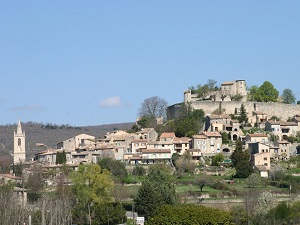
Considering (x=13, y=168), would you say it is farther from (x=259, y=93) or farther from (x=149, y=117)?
(x=259, y=93)

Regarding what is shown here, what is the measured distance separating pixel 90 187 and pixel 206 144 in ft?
75.5

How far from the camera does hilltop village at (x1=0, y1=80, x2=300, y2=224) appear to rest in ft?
244

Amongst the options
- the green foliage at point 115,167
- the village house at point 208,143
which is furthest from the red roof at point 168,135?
the green foliage at point 115,167

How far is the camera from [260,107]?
88625 millimetres

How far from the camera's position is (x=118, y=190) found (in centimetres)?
6225

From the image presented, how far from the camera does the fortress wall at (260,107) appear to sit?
88.2 metres

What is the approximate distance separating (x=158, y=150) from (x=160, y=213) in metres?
26.1

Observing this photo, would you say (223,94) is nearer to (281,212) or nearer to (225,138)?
(225,138)

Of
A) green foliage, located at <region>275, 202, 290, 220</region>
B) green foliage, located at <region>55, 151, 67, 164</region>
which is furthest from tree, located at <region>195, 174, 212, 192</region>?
green foliage, located at <region>55, 151, 67, 164</region>

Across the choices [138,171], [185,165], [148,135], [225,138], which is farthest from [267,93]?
[138,171]

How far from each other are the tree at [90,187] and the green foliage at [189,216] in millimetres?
6089

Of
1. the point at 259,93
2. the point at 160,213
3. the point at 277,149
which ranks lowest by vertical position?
the point at 160,213

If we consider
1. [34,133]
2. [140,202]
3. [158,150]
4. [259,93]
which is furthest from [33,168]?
[34,133]

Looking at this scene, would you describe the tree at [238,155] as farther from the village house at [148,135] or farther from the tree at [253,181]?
the village house at [148,135]
